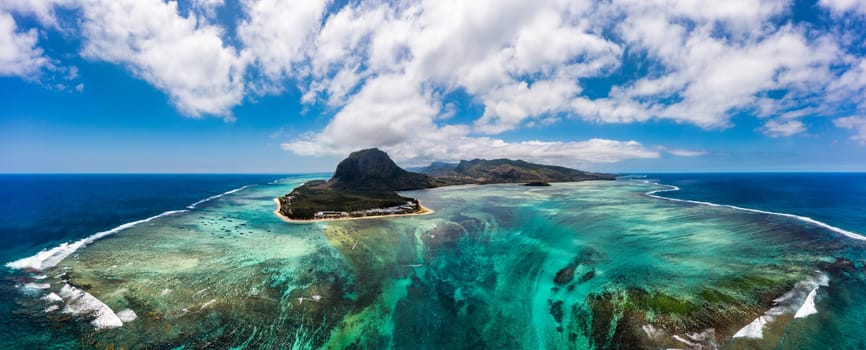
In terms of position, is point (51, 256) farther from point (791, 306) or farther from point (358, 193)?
point (791, 306)

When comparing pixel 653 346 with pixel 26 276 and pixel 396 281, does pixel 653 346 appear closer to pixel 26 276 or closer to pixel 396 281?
pixel 396 281

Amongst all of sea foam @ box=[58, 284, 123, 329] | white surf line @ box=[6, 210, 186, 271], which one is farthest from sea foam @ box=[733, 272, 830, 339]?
white surf line @ box=[6, 210, 186, 271]

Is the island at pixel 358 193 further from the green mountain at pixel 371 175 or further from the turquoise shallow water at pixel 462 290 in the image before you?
the turquoise shallow water at pixel 462 290

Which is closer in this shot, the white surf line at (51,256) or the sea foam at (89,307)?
the sea foam at (89,307)

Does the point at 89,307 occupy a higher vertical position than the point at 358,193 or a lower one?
lower

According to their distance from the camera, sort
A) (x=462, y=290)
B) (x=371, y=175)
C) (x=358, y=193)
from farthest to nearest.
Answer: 1. (x=371, y=175)
2. (x=358, y=193)
3. (x=462, y=290)

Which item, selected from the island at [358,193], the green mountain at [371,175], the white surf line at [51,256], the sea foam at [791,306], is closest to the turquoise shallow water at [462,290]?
the sea foam at [791,306]

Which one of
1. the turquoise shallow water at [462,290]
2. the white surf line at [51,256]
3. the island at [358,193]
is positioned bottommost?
the turquoise shallow water at [462,290]

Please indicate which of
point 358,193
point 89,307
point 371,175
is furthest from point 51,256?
point 371,175

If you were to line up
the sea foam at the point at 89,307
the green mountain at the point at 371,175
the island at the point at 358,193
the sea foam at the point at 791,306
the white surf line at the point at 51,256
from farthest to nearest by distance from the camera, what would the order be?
the green mountain at the point at 371,175 → the island at the point at 358,193 → the white surf line at the point at 51,256 → the sea foam at the point at 89,307 → the sea foam at the point at 791,306
